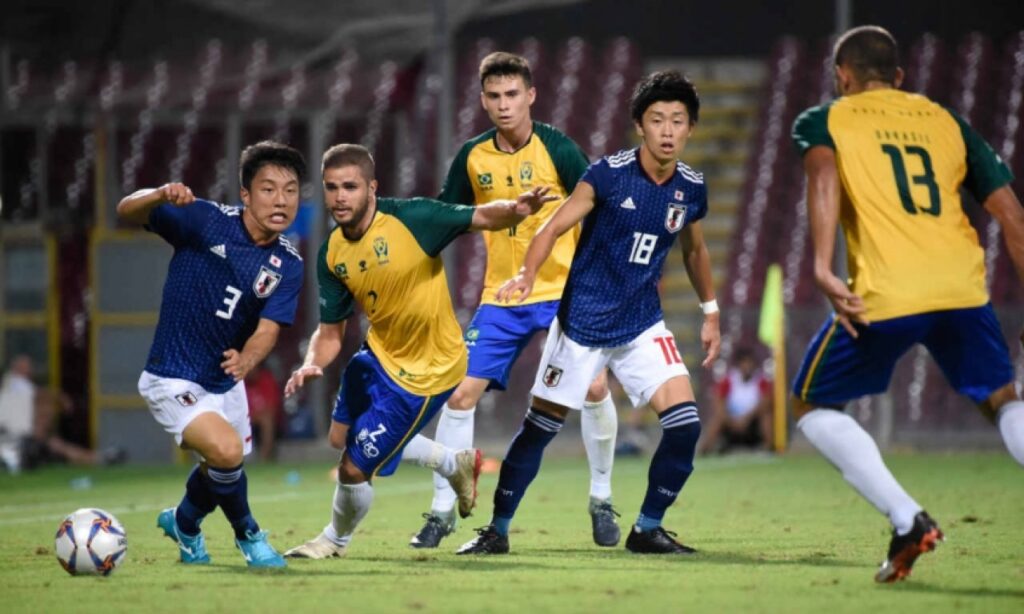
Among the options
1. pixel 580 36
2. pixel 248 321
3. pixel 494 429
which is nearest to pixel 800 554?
pixel 248 321

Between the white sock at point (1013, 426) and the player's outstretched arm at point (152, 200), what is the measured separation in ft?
10.1

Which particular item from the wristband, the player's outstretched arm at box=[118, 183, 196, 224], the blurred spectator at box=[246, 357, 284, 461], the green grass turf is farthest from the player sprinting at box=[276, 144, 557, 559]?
the blurred spectator at box=[246, 357, 284, 461]

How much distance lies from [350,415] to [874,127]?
2585 mm

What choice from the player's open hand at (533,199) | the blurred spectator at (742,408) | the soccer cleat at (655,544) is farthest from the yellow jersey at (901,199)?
the blurred spectator at (742,408)

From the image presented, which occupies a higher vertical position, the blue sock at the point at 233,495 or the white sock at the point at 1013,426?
the white sock at the point at 1013,426

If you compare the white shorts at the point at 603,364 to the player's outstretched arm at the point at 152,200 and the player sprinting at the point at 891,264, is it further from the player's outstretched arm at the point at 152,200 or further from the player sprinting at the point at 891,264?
the player's outstretched arm at the point at 152,200

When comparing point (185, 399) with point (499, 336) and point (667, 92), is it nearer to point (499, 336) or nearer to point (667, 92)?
point (499, 336)

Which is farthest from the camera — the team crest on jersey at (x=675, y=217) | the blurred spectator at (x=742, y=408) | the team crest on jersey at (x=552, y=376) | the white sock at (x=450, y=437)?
the blurred spectator at (x=742, y=408)

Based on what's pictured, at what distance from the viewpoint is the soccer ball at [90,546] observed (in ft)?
22.4

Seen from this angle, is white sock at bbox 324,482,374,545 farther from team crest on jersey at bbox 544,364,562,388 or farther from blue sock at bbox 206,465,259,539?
team crest on jersey at bbox 544,364,562,388

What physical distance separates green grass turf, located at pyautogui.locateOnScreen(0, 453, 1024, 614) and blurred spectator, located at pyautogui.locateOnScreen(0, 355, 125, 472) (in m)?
4.31

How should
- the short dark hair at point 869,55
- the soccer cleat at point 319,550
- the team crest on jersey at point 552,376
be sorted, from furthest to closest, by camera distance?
the team crest on jersey at point 552,376
the soccer cleat at point 319,550
the short dark hair at point 869,55

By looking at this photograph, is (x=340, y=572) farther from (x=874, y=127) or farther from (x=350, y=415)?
(x=874, y=127)

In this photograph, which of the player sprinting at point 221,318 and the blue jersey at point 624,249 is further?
the blue jersey at point 624,249
